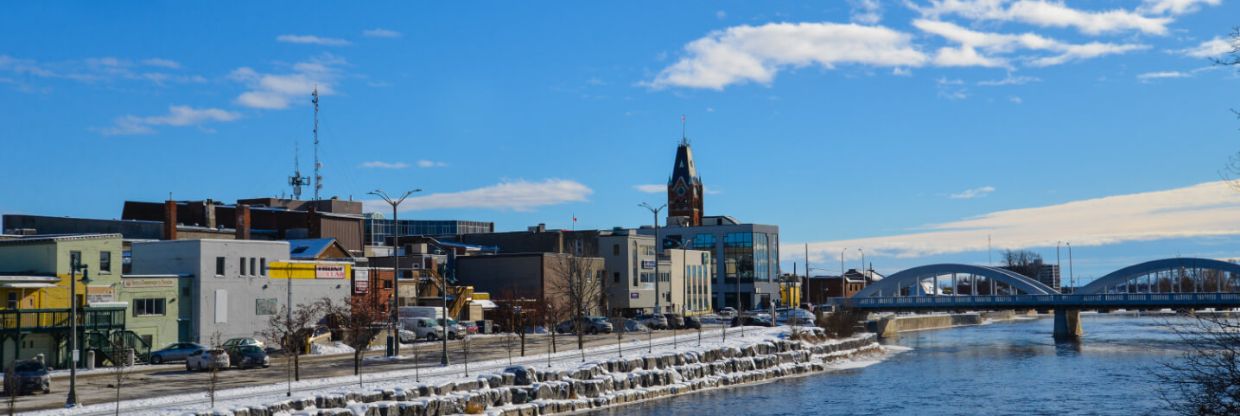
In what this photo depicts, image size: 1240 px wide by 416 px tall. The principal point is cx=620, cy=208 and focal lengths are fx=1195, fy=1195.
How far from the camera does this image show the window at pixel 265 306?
73.5 m

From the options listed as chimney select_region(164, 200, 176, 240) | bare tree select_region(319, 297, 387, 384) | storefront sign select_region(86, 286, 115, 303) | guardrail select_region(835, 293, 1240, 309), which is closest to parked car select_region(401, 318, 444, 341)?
bare tree select_region(319, 297, 387, 384)

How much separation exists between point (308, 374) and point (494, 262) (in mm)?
63800

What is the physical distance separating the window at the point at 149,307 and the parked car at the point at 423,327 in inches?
754

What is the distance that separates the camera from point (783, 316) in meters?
123

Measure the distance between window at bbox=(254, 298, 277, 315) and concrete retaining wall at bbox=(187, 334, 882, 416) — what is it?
85.9 feet

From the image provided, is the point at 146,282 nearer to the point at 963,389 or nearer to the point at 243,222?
the point at 243,222

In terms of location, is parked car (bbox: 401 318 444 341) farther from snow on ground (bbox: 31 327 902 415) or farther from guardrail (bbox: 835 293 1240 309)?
guardrail (bbox: 835 293 1240 309)

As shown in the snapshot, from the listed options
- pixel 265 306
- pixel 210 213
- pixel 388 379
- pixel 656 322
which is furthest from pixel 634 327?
pixel 388 379

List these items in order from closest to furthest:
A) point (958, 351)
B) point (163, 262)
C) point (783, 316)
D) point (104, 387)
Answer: point (104, 387)
point (163, 262)
point (958, 351)
point (783, 316)

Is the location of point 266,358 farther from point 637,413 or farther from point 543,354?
point 637,413

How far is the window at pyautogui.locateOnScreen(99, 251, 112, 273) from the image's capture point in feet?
209

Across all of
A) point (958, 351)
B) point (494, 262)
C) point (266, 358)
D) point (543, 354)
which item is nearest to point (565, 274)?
point (494, 262)

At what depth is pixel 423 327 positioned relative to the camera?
8331cm

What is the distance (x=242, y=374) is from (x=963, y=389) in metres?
37.2
